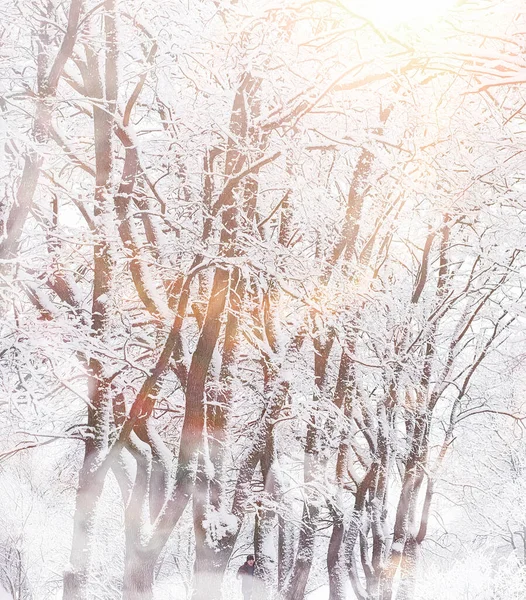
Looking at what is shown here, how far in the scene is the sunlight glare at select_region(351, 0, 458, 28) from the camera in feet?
10.9

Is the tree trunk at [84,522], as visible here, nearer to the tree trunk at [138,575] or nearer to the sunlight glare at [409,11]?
the tree trunk at [138,575]

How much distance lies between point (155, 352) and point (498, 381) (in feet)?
29.5

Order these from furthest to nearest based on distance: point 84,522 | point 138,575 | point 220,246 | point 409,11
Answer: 1. point 220,246
2. point 138,575
3. point 84,522
4. point 409,11

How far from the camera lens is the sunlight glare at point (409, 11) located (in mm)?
3324

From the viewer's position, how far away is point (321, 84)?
5375 mm

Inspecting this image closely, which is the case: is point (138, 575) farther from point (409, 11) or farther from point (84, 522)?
point (409, 11)

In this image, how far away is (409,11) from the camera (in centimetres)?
343

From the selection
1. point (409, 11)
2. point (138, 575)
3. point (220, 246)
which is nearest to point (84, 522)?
point (138, 575)

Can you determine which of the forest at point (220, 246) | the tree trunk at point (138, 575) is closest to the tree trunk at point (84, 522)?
the forest at point (220, 246)

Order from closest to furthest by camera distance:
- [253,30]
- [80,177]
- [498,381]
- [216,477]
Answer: [253,30], [216,477], [80,177], [498,381]

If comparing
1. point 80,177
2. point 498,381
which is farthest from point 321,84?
point 498,381

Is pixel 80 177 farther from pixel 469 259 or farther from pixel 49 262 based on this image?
pixel 469 259

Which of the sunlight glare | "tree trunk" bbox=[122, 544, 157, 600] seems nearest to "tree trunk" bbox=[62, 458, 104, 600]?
"tree trunk" bbox=[122, 544, 157, 600]

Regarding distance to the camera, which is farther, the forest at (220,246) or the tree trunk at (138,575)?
the tree trunk at (138,575)
